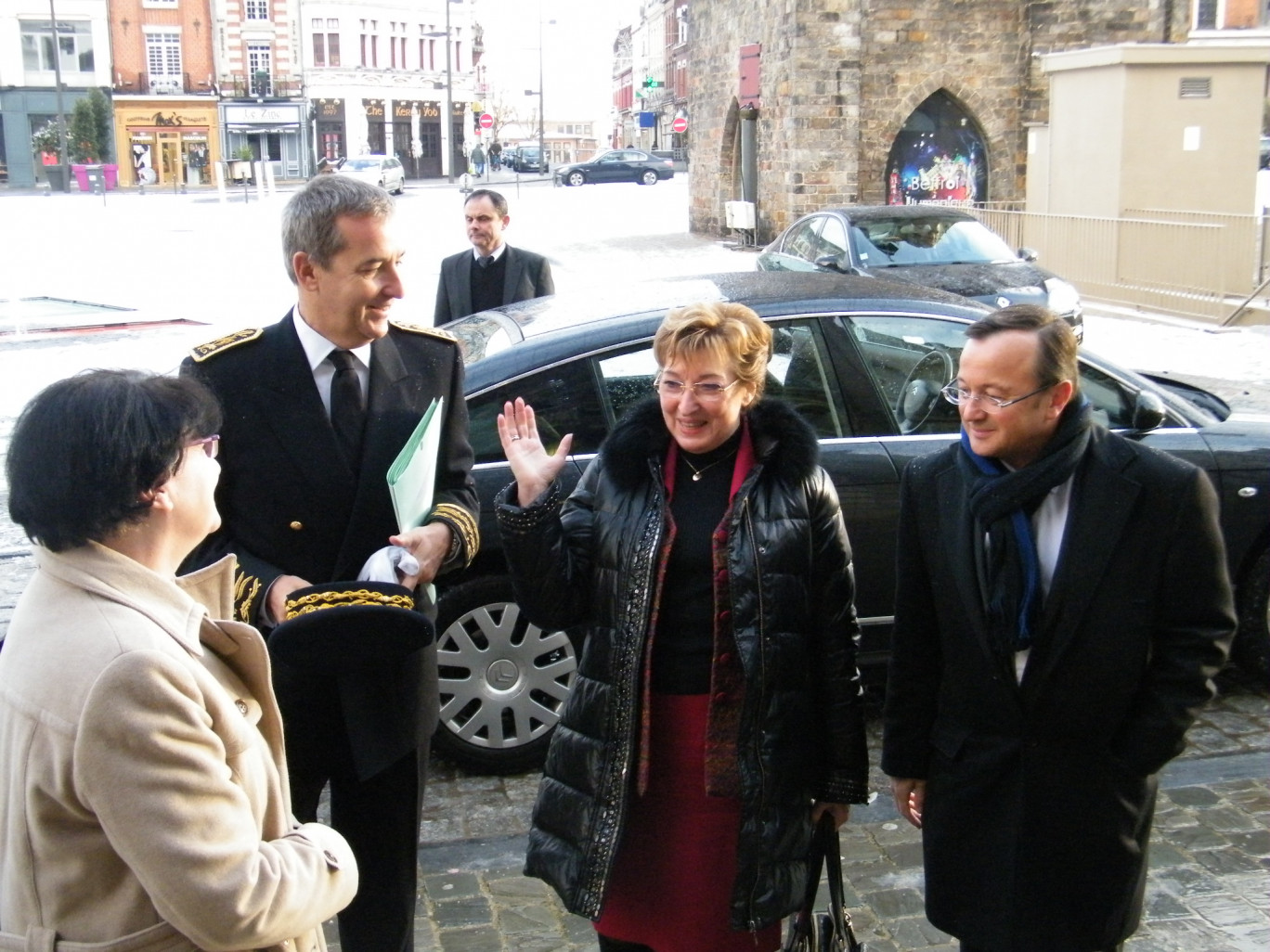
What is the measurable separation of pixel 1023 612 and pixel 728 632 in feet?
1.95

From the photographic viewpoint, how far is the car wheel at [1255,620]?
542 centimetres

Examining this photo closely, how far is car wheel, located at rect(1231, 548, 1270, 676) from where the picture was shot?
17.8 ft

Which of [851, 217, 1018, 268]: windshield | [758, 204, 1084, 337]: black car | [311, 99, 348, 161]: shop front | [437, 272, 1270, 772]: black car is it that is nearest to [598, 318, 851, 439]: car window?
[437, 272, 1270, 772]: black car

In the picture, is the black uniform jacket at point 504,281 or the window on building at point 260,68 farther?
the window on building at point 260,68

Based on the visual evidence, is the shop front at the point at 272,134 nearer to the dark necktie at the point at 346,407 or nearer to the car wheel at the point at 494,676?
the car wheel at the point at 494,676

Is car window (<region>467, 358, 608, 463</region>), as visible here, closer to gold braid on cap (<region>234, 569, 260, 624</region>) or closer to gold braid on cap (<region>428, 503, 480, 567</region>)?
gold braid on cap (<region>428, 503, 480, 567</region>)

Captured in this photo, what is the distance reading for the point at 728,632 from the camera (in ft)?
9.32

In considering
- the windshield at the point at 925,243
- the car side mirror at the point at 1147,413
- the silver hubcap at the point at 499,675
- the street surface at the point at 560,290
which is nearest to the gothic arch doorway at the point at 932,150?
the street surface at the point at 560,290

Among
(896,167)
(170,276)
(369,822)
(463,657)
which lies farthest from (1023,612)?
(896,167)

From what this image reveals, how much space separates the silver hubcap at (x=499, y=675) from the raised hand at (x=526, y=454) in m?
2.03

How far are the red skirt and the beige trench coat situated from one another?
107cm

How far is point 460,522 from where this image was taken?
3.10 meters

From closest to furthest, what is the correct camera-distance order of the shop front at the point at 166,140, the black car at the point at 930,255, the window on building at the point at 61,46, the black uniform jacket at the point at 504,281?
the black uniform jacket at the point at 504,281
the black car at the point at 930,255
the window on building at the point at 61,46
the shop front at the point at 166,140

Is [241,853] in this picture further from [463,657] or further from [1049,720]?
[463,657]
